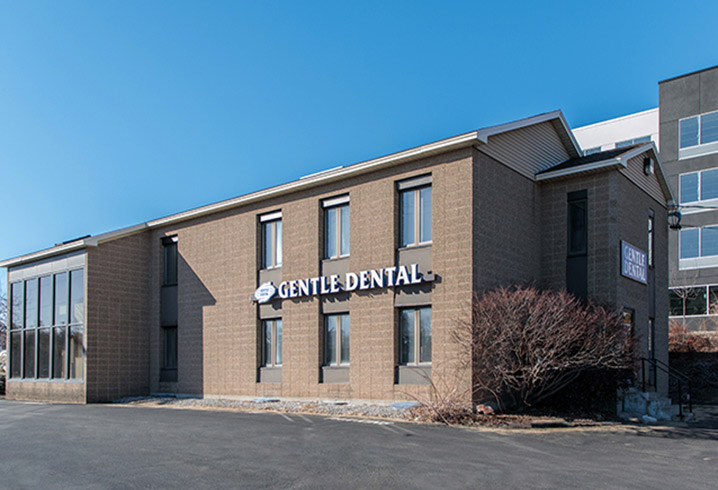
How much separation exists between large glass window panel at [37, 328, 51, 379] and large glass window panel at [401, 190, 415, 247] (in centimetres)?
1442

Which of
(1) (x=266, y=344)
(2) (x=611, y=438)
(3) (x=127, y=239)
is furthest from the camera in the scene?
(3) (x=127, y=239)

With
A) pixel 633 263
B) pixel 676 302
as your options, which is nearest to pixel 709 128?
pixel 676 302

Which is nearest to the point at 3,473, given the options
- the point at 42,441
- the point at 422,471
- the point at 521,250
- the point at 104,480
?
the point at 104,480

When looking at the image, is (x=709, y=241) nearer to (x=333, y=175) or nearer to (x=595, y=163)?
(x=595, y=163)

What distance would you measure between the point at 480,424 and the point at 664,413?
6.60 m

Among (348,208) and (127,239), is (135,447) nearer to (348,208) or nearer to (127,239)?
(348,208)

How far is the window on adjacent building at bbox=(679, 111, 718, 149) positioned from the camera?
121 ft

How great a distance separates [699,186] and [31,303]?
109 ft

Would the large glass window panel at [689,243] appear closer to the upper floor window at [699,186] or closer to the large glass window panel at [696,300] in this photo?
the upper floor window at [699,186]

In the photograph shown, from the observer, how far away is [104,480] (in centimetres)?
914

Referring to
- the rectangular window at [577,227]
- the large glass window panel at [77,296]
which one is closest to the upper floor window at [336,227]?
the rectangular window at [577,227]

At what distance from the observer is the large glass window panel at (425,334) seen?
694 inches

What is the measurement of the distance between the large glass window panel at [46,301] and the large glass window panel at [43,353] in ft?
1.03

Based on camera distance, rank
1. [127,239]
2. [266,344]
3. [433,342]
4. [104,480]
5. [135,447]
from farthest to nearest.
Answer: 1. [127,239]
2. [266,344]
3. [433,342]
4. [135,447]
5. [104,480]
